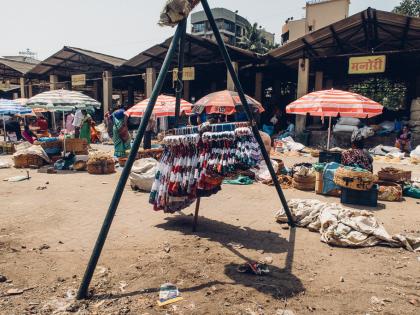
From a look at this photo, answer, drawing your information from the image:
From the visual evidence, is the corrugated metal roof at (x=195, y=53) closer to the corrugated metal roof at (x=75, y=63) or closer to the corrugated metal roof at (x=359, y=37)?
the corrugated metal roof at (x=359, y=37)

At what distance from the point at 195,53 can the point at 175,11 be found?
55.6ft

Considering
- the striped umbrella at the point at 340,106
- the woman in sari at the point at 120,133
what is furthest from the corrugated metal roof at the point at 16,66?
the striped umbrella at the point at 340,106

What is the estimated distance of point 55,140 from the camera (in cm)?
1116

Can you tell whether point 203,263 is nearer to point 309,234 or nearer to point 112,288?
point 112,288

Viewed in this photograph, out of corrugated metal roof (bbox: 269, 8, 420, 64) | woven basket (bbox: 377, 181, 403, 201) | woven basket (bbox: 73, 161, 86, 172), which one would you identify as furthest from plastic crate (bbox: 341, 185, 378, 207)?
corrugated metal roof (bbox: 269, 8, 420, 64)

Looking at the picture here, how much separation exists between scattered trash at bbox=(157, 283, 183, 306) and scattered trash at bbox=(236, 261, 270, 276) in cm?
76

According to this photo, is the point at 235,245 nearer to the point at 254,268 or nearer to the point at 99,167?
the point at 254,268

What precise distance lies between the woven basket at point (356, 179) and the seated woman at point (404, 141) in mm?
9362

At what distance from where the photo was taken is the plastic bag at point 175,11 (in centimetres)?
349

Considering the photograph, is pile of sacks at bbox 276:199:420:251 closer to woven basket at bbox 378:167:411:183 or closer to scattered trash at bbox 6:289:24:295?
woven basket at bbox 378:167:411:183

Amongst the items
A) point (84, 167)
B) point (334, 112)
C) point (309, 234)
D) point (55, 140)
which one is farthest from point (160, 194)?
point (55, 140)

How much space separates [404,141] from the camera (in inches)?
561

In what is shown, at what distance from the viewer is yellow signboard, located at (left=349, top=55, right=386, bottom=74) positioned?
14.0 metres

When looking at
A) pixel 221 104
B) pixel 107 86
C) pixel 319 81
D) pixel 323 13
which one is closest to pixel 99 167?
pixel 221 104
